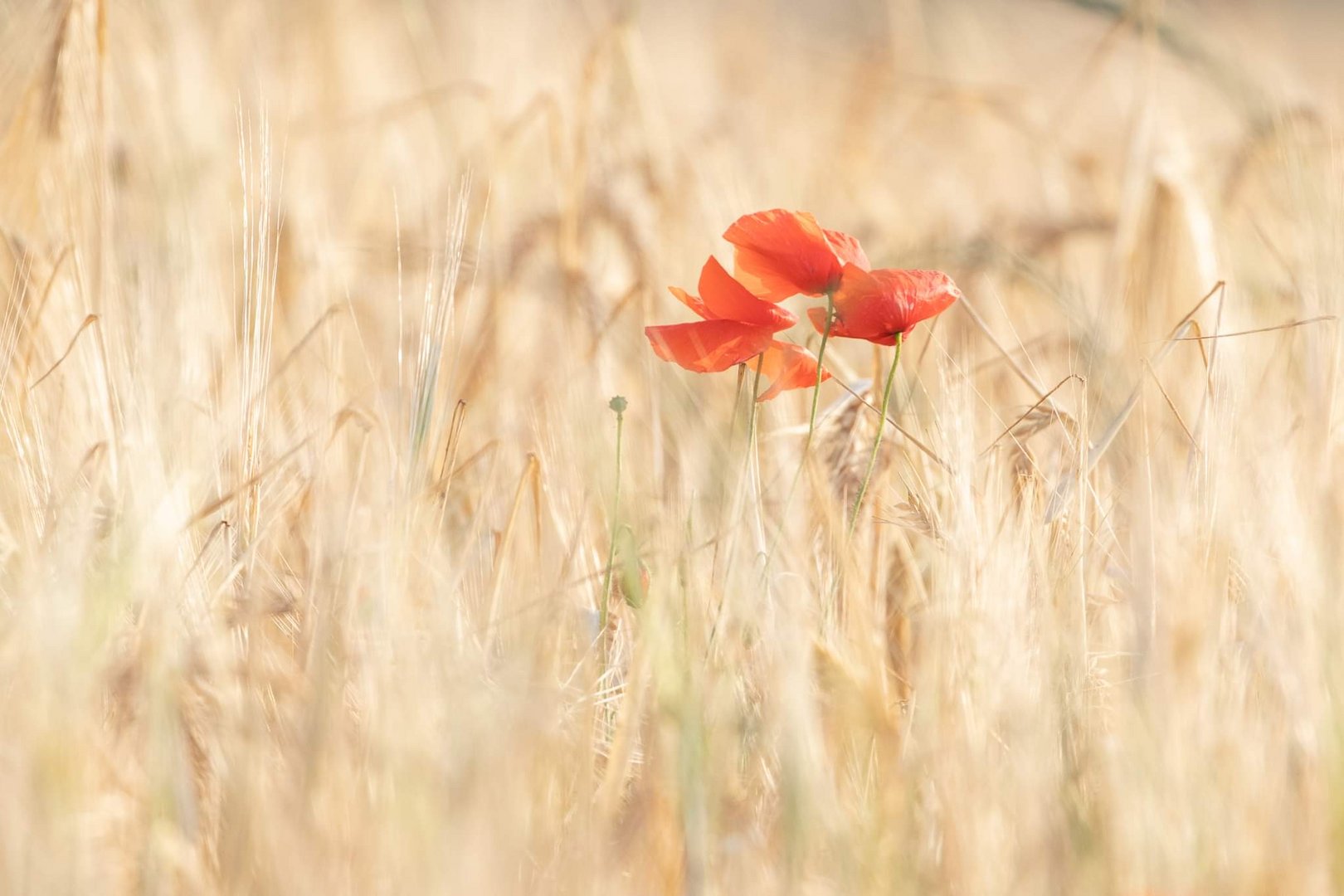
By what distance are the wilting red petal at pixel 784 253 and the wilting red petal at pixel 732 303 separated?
0.02m

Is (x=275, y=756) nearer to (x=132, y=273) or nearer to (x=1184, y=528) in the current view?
(x=1184, y=528)

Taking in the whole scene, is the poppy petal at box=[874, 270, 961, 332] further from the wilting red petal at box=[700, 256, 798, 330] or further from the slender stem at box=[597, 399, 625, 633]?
the slender stem at box=[597, 399, 625, 633]

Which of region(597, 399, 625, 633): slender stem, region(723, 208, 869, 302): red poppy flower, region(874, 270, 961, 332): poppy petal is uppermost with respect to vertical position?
region(723, 208, 869, 302): red poppy flower

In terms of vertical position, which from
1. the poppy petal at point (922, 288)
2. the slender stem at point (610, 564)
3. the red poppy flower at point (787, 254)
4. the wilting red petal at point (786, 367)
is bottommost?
the slender stem at point (610, 564)

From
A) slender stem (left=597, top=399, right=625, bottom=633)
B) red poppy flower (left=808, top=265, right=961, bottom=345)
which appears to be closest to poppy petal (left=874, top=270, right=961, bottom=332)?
red poppy flower (left=808, top=265, right=961, bottom=345)

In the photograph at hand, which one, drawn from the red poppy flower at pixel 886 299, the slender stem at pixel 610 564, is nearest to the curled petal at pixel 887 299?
the red poppy flower at pixel 886 299

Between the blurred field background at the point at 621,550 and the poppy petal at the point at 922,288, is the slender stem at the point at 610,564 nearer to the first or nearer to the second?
the blurred field background at the point at 621,550

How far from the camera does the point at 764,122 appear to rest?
2.24 m

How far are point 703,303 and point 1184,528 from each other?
25cm

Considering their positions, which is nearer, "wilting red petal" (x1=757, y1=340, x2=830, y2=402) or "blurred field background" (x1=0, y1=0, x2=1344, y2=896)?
"blurred field background" (x1=0, y1=0, x2=1344, y2=896)

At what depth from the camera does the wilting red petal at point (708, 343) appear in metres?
0.65

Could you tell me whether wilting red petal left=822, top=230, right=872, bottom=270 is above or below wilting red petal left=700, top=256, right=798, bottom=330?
above

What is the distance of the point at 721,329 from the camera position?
66 cm

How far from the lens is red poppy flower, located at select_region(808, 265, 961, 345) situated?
651mm
